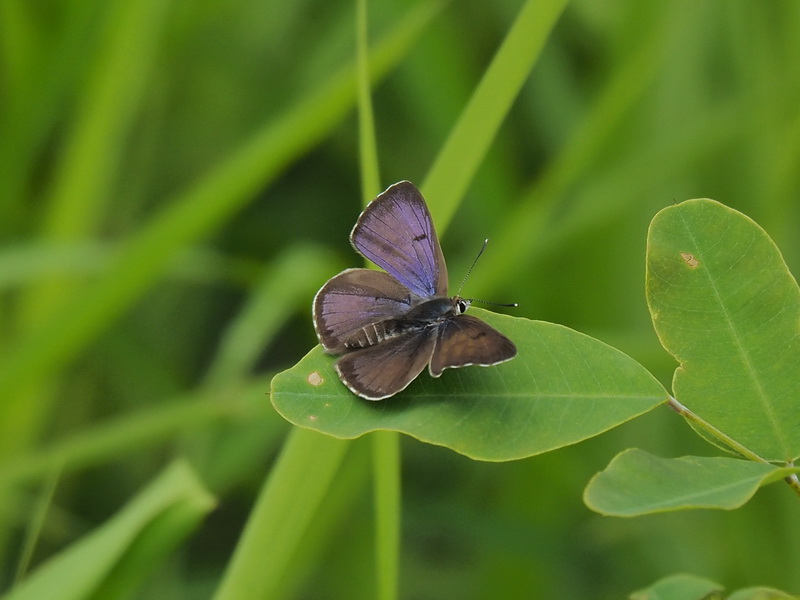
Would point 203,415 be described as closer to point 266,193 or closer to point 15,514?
point 15,514

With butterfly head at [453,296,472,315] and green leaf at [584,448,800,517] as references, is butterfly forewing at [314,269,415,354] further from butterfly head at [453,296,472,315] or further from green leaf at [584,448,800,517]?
green leaf at [584,448,800,517]

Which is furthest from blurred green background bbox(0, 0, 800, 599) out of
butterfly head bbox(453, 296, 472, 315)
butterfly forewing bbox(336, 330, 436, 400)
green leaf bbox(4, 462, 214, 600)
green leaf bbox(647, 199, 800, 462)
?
green leaf bbox(647, 199, 800, 462)

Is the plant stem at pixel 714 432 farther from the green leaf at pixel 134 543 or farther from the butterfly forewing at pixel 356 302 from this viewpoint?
the green leaf at pixel 134 543

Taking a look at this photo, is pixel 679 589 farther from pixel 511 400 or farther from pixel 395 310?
pixel 395 310

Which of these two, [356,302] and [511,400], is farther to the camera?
[356,302]

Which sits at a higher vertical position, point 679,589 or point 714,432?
point 714,432

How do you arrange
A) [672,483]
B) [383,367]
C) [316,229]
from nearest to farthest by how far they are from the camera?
1. [672,483]
2. [383,367]
3. [316,229]

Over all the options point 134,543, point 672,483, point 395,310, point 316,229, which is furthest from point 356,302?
point 316,229
